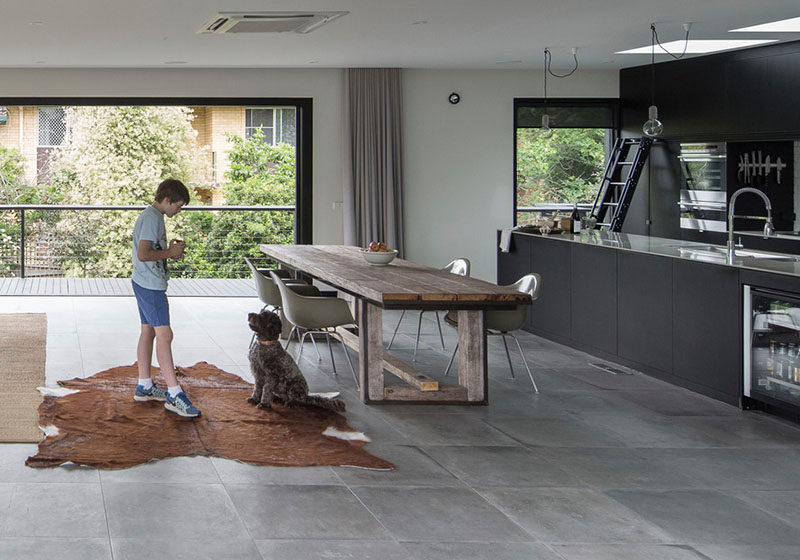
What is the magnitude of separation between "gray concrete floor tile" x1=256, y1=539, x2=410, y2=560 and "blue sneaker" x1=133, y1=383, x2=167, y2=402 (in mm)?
2336

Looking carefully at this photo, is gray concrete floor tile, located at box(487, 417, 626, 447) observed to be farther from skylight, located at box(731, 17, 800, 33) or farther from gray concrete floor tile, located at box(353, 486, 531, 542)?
skylight, located at box(731, 17, 800, 33)

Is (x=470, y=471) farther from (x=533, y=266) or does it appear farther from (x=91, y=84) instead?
(x=91, y=84)

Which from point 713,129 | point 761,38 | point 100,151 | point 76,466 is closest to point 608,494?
point 76,466

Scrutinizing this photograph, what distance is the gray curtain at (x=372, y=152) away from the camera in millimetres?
10625

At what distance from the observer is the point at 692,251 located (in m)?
6.73

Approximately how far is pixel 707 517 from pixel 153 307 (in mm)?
2972

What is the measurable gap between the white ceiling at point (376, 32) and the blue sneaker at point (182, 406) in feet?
8.38

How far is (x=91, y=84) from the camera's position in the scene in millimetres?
10445

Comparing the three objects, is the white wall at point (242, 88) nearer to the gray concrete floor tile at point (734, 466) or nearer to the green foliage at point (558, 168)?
the green foliage at point (558, 168)

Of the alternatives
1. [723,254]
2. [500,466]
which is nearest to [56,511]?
[500,466]

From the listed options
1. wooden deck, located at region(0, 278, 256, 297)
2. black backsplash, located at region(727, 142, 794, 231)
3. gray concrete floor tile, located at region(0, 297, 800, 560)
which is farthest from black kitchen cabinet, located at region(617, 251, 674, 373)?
wooden deck, located at region(0, 278, 256, 297)

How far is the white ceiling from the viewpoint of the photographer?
261 inches

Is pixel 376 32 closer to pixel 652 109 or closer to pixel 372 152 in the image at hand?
pixel 652 109

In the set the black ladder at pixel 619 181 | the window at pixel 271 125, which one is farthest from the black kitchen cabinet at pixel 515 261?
the window at pixel 271 125
